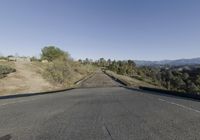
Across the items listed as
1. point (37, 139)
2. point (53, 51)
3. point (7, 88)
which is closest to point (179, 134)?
point (37, 139)

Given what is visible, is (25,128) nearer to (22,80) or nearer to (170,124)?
(170,124)

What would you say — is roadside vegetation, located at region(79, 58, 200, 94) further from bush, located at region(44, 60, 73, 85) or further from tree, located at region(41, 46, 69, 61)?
tree, located at region(41, 46, 69, 61)

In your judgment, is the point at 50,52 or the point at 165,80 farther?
the point at 50,52

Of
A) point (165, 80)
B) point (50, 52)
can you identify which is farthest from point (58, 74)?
point (165, 80)

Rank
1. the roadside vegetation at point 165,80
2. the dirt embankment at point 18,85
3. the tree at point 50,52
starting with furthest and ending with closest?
the tree at point 50,52 < the roadside vegetation at point 165,80 < the dirt embankment at point 18,85

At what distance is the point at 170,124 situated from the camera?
745 centimetres

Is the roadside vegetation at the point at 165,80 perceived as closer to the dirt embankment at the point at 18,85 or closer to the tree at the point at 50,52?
the dirt embankment at the point at 18,85

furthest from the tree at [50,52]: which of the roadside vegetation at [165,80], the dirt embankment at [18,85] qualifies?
the dirt embankment at [18,85]

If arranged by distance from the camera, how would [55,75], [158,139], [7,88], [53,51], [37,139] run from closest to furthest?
[158,139], [37,139], [7,88], [55,75], [53,51]

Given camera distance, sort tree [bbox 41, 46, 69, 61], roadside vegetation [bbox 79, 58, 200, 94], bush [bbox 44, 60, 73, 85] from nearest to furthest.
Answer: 1. bush [bbox 44, 60, 73, 85]
2. roadside vegetation [bbox 79, 58, 200, 94]
3. tree [bbox 41, 46, 69, 61]

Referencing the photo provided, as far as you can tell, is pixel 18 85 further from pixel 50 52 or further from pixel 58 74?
pixel 50 52

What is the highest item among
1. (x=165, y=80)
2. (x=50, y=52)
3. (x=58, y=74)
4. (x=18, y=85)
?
(x=50, y=52)

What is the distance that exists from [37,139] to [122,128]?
2.54 meters

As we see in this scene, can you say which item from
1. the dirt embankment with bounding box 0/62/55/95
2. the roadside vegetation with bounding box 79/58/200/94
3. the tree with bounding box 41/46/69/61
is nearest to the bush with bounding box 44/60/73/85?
the dirt embankment with bounding box 0/62/55/95
